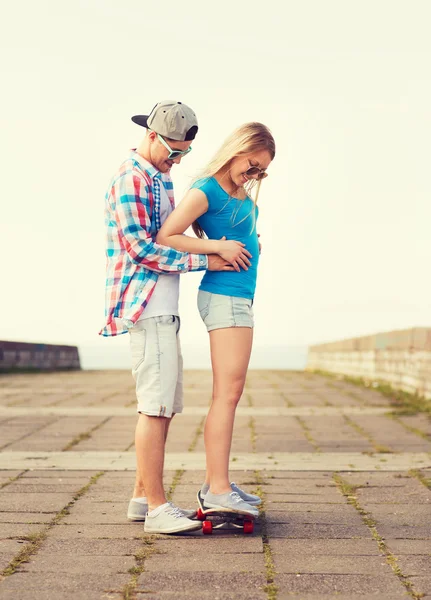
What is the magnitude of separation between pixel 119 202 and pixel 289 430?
419 centimetres

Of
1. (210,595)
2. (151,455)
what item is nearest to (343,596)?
(210,595)

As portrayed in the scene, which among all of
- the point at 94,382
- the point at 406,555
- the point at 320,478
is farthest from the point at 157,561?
the point at 94,382

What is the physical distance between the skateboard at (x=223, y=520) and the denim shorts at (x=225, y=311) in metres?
0.77

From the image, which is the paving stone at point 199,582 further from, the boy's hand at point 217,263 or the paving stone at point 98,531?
the boy's hand at point 217,263

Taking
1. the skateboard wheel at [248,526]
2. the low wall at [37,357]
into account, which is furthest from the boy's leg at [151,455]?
the low wall at [37,357]

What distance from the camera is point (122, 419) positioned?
8320mm

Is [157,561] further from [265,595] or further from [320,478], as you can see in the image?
[320,478]

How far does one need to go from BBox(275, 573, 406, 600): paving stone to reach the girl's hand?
4.33ft

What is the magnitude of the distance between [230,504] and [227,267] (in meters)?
0.98

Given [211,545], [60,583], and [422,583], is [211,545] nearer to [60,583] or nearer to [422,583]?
[60,583]

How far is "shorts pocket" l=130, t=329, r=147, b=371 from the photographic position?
375 cm

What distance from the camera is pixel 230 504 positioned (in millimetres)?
3709

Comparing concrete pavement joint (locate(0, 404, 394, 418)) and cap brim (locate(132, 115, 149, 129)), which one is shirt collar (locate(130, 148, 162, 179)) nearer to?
cap brim (locate(132, 115, 149, 129))

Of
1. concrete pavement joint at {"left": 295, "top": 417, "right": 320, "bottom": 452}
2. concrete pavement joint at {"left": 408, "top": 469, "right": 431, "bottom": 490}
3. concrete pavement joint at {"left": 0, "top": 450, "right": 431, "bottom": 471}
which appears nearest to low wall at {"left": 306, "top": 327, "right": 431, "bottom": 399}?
concrete pavement joint at {"left": 295, "top": 417, "right": 320, "bottom": 452}
